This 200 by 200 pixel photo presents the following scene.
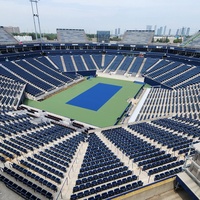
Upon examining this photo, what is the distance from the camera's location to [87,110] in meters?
37.9

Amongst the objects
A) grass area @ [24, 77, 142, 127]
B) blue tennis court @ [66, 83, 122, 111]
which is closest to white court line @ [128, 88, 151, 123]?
grass area @ [24, 77, 142, 127]

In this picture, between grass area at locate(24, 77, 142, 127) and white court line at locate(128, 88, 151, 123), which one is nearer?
white court line at locate(128, 88, 151, 123)

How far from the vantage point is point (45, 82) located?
50.2 metres

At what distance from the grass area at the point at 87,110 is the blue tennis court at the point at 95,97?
133 cm

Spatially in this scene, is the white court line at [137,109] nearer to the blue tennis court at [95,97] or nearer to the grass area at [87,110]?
the grass area at [87,110]

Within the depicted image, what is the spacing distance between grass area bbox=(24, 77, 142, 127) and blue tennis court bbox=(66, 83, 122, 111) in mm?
1334

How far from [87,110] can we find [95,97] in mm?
7985

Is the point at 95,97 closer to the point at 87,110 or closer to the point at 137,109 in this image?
the point at 87,110

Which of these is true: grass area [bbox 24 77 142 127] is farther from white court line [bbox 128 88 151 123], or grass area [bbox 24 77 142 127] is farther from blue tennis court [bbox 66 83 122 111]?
white court line [bbox 128 88 151 123]

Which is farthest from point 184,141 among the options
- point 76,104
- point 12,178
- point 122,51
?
point 122,51

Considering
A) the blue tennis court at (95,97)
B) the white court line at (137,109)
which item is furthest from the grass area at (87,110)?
the white court line at (137,109)

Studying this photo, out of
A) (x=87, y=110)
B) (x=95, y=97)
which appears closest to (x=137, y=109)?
(x=87, y=110)

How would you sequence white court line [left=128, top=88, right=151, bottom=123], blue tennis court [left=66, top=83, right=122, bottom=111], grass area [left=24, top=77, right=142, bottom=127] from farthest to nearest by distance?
blue tennis court [left=66, top=83, right=122, bottom=111] → grass area [left=24, top=77, right=142, bottom=127] → white court line [left=128, top=88, right=151, bottom=123]

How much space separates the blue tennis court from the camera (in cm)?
4047
